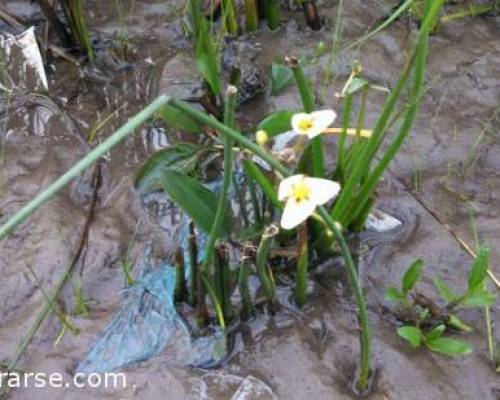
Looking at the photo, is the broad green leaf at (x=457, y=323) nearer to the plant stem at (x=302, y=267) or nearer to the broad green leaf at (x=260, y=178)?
the plant stem at (x=302, y=267)

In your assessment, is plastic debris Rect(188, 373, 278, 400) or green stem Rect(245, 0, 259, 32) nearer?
plastic debris Rect(188, 373, 278, 400)

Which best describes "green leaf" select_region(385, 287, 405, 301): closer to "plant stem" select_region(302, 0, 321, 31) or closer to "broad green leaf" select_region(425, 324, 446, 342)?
"broad green leaf" select_region(425, 324, 446, 342)

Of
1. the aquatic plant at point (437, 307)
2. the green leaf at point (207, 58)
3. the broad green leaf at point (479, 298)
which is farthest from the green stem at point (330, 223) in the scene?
the green leaf at point (207, 58)

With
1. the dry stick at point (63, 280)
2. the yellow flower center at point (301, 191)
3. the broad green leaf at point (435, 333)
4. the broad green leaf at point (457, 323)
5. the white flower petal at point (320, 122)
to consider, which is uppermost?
the white flower petal at point (320, 122)

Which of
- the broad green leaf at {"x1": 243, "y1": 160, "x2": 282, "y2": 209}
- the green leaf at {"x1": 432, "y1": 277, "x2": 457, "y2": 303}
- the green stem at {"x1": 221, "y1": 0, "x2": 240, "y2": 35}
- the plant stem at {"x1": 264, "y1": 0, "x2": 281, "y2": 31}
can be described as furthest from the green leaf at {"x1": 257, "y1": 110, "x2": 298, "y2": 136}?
the plant stem at {"x1": 264, "y1": 0, "x2": 281, "y2": 31}

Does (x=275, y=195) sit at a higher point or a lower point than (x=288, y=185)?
lower

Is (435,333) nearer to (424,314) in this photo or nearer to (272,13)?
(424,314)

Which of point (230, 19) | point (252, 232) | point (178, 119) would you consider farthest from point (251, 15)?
point (252, 232)
